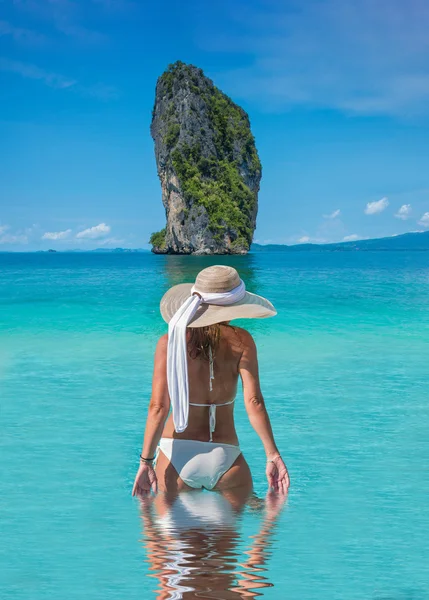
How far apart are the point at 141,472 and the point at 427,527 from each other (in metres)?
1.98

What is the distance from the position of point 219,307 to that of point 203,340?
0.54ft

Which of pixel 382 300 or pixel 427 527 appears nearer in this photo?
pixel 427 527

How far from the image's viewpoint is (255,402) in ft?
10.6

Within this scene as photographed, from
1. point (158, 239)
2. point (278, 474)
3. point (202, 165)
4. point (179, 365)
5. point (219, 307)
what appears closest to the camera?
point (179, 365)

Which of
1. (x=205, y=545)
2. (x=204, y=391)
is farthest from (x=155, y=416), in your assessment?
(x=205, y=545)

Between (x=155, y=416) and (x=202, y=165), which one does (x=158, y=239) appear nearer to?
(x=202, y=165)

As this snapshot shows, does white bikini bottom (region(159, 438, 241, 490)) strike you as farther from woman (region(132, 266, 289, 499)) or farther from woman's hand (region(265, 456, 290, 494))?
woman's hand (region(265, 456, 290, 494))

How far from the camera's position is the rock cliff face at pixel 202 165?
89812 mm

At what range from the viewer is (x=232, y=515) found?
339cm

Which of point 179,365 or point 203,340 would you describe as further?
point 203,340

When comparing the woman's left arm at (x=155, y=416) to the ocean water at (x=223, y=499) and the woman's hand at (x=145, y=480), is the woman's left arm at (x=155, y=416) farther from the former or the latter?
the ocean water at (x=223, y=499)

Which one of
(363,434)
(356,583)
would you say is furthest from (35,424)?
(356,583)

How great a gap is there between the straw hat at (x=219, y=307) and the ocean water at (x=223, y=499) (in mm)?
890

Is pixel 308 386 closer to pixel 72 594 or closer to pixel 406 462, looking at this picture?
pixel 406 462
